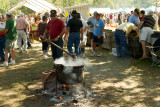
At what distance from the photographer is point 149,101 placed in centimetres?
501

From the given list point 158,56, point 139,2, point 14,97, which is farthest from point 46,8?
point 139,2

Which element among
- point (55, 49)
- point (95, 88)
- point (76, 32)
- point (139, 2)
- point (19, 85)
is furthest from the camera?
point (139, 2)

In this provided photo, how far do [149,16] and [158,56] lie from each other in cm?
191

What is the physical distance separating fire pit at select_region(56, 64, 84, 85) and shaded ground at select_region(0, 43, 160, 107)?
657mm

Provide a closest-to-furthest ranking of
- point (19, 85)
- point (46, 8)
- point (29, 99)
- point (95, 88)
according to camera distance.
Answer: point (29, 99) → point (95, 88) → point (19, 85) → point (46, 8)

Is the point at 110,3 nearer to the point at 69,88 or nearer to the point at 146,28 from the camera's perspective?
the point at 146,28

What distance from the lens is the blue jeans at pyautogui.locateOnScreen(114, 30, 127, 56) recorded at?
9698 millimetres

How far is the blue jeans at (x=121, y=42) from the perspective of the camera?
31.8 feet

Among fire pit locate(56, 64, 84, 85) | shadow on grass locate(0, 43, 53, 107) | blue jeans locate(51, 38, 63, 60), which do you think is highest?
blue jeans locate(51, 38, 63, 60)

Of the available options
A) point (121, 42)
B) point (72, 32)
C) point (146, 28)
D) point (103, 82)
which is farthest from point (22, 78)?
point (146, 28)

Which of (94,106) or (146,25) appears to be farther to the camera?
(146,25)

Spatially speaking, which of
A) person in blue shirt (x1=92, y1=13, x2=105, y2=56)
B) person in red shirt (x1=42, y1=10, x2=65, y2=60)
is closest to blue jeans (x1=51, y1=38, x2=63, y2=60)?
person in red shirt (x1=42, y1=10, x2=65, y2=60)

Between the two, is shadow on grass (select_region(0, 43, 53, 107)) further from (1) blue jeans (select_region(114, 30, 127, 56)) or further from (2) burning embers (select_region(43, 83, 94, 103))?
(1) blue jeans (select_region(114, 30, 127, 56))

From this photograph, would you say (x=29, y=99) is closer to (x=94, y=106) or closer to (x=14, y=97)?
(x=14, y=97)
